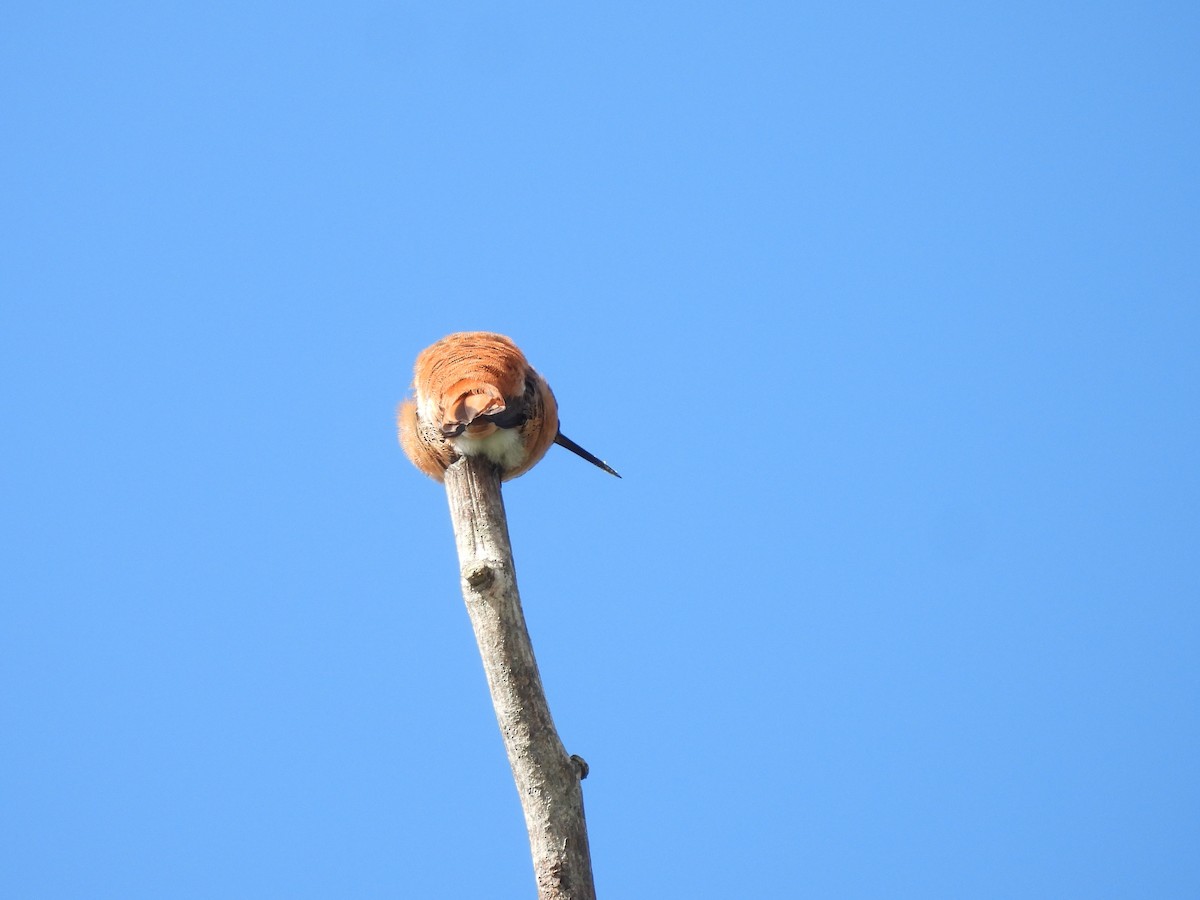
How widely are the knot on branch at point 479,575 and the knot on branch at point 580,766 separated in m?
0.70

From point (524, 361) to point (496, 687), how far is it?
1.69 m

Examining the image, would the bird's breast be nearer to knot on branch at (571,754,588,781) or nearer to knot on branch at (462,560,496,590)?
knot on branch at (462,560,496,590)

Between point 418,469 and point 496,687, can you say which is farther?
point 418,469

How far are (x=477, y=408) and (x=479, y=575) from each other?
862 mm

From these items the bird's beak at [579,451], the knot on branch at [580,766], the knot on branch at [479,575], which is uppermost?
the bird's beak at [579,451]

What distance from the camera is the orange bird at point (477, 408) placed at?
16.3ft

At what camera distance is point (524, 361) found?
5414mm

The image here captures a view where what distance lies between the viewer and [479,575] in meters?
4.32

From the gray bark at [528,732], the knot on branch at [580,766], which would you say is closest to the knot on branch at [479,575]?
the gray bark at [528,732]

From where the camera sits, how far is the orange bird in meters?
4.96

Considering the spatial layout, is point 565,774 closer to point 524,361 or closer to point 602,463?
point 524,361

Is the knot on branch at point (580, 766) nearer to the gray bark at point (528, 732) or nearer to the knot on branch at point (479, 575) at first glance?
the gray bark at point (528, 732)

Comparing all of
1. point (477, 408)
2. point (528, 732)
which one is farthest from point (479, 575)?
point (477, 408)

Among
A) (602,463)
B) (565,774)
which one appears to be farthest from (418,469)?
(565,774)
